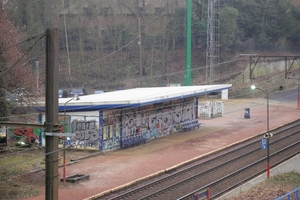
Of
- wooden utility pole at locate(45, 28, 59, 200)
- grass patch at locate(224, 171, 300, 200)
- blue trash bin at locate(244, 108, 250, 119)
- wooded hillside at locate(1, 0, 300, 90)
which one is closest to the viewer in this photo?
wooden utility pole at locate(45, 28, 59, 200)

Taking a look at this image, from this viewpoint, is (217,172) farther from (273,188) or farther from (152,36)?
(152,36)

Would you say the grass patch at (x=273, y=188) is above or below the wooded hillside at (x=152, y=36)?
below

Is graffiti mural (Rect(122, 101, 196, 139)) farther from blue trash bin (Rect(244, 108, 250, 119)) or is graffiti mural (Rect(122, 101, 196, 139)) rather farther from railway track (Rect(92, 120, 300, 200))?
blue trash bin (Rect(244, 108, 250, 119))

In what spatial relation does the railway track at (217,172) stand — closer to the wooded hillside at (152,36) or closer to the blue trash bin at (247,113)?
the blue trash bin at (247,113)

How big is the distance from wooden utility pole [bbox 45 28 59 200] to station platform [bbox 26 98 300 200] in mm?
8696

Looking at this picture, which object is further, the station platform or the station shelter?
the station shelter

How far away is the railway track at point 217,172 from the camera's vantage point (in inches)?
822

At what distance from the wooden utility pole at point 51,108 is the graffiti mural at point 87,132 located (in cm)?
1863

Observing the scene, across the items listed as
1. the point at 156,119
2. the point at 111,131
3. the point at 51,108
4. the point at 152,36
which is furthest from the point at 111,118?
the point at 152,36

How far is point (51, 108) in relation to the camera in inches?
436

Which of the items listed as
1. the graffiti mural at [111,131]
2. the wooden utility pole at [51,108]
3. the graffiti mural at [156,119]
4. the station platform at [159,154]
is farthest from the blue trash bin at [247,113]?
the wooden utility pole at [51,108]

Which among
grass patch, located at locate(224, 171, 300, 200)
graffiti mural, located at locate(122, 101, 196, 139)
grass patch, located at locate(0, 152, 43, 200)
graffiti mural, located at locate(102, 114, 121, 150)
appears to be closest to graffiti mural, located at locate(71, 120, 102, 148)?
graffiti mural, located at locate(102, 114, 121, 150)

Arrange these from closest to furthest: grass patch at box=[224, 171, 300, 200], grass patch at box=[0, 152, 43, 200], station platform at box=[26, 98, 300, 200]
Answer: grass patch at box=[224, 171, 300, 200] → grass patch at box=[0, 152, 43, 200] → station platform at box=[26, 98, 300, 200]

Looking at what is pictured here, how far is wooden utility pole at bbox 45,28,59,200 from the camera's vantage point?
11.0 m
